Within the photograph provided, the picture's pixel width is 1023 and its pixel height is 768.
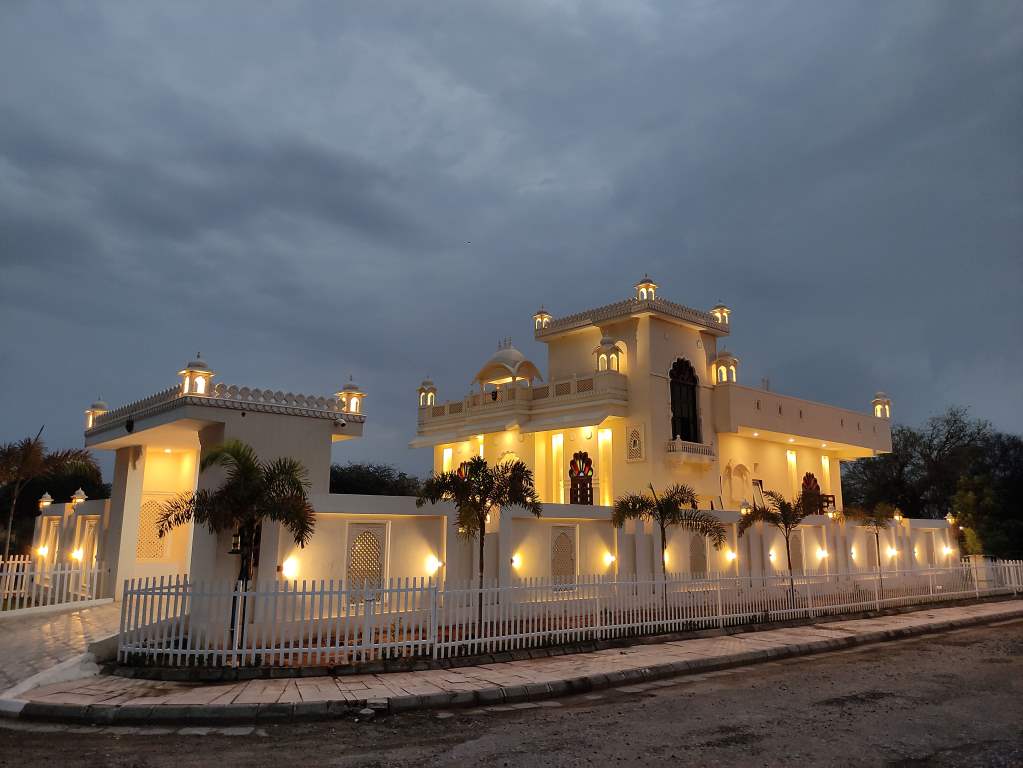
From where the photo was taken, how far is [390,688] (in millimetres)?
9273

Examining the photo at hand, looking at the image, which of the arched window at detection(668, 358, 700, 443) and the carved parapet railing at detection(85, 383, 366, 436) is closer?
the carved parapet railing at detection(85, 383, 366, 436)

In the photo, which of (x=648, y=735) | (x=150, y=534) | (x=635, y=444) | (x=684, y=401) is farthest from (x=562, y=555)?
(x=150, y=534)

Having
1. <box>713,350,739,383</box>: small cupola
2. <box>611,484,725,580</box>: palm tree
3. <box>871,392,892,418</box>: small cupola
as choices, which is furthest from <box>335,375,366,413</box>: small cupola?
<box>871,392,892,418</box>: small cupola

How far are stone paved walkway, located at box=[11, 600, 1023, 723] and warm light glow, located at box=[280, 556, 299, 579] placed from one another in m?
3.65

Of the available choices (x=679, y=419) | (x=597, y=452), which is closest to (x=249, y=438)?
(x=597, y=452)

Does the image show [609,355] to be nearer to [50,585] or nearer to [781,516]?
[781,516]

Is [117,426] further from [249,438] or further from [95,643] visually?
[95,643]

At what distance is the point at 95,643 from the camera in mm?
10500

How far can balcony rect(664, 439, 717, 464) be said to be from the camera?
23.8 m

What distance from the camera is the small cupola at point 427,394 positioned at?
101ft

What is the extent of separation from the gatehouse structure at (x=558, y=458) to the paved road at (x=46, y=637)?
1987mm

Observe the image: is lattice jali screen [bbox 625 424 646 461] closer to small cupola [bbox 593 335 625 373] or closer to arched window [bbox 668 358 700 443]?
arched window [bbox 668 358 700 443]

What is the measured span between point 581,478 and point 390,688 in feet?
55.3

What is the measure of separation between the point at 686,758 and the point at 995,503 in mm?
27971
